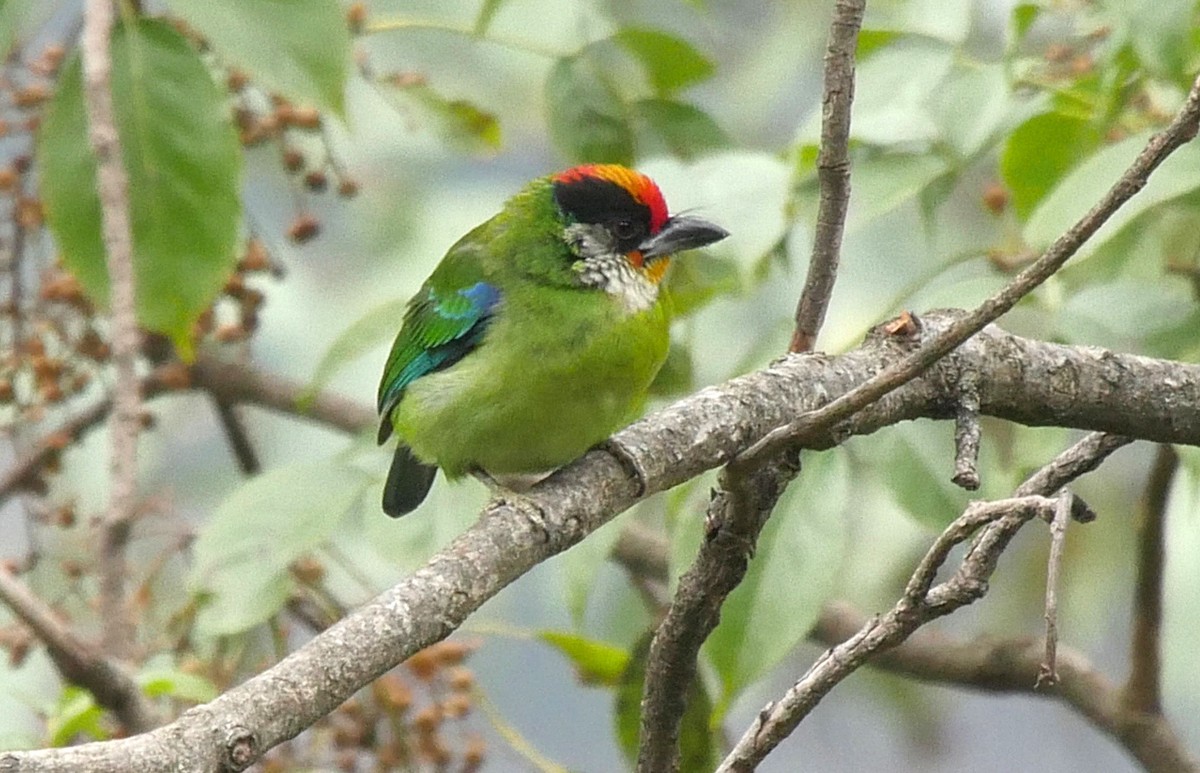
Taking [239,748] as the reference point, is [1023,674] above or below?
below

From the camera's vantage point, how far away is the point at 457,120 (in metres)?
3.51

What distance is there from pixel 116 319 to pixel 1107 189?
4.37 ft

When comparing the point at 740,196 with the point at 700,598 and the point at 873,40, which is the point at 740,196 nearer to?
the point at 873,40

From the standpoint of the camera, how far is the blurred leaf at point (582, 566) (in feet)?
8.23

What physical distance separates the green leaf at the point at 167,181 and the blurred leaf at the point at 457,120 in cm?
78

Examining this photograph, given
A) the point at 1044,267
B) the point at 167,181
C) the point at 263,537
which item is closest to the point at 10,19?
the point at 167,181

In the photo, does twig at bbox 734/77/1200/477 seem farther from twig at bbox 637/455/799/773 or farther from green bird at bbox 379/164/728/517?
green bird at bbox 379/164/728/517

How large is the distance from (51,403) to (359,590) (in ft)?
7.92

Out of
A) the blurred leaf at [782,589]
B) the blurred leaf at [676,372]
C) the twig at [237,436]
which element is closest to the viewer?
the blurred leaf at [782,589]

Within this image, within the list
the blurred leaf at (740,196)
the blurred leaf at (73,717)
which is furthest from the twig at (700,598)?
the blurred leaf at (73,717)

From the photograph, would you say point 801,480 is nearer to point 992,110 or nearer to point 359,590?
point 992,110

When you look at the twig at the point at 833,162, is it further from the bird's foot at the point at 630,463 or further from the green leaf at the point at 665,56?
the green leaf at the point at 665,56

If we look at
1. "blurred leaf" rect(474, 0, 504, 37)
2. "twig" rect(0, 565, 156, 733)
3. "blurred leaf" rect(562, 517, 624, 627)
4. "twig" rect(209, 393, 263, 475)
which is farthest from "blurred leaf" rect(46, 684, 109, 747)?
"twig" rect(209, 393, 263, 475)

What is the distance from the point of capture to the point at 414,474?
9.27 ft
